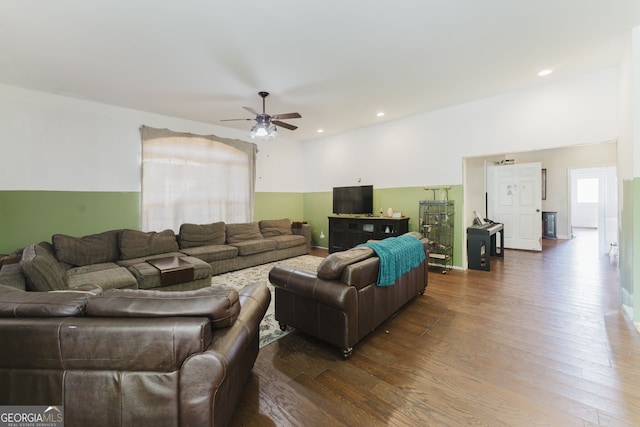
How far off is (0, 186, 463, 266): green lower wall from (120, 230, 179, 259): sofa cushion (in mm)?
633

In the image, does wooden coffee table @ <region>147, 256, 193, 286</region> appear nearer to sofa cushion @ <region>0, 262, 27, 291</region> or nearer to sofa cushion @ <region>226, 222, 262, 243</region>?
sofa cushion @ <region>0, 262, 27, 291</region>

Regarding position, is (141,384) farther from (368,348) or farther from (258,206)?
(258,206)

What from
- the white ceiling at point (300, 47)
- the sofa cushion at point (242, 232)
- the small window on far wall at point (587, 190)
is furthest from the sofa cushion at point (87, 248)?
the small window on far wall at point (587, 190)

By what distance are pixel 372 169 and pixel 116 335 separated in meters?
5.58

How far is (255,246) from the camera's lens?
517 centimetres

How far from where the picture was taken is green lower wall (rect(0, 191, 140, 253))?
378cm

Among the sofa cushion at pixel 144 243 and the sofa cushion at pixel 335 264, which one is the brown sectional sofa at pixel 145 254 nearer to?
the sofa cushion at pixel 144 243

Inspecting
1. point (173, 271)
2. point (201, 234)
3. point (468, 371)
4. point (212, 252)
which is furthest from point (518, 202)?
point (173, 271)

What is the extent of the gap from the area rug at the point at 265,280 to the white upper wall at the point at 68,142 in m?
2.43

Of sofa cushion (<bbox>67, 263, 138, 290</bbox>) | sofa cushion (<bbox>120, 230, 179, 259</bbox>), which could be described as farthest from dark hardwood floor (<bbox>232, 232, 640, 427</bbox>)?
sofa cushion (<bbox>120, 230, 179, 259</bbox>)

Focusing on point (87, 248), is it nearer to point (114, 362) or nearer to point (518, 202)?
point (114, 362)

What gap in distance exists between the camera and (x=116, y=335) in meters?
1.22

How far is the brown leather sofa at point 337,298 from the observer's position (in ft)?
7.11

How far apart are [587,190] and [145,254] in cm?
1468
